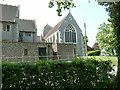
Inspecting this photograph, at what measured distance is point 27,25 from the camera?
78.4 ft

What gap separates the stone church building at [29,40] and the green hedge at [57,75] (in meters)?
6.13

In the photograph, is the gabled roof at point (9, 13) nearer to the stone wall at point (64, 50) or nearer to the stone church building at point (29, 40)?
the stone church building at point (29, 40)

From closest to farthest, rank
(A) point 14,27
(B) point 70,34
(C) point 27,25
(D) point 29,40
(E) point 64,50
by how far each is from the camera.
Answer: (E) point 64,50 < (A) point 14,27 < (D) point 29,40 < (C) point 27,25 < (B) point 70,34

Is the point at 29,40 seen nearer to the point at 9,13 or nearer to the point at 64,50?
the point at 9,13

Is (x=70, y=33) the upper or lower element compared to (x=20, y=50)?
upper

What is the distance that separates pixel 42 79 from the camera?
352cm

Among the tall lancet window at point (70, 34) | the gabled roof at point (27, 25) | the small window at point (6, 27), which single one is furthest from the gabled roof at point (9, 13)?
the tall lancet window at point (70, 34)

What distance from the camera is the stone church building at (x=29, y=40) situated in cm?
1453

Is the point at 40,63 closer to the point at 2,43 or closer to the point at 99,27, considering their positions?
the point at 2,43

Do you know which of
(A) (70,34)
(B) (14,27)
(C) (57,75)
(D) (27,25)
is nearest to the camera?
(C) (57,75)

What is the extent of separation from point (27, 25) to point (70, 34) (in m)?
10.5

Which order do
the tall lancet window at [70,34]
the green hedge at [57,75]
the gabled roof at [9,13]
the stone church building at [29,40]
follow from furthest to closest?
the tall lancet window at [70,34] < the gabled roof at [9,13] < the stone church building at [29,40] < the green hedge at [57,75]

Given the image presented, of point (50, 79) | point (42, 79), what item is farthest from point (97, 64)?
point (42, 79)

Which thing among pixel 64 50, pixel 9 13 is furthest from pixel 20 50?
pixel 9 13
